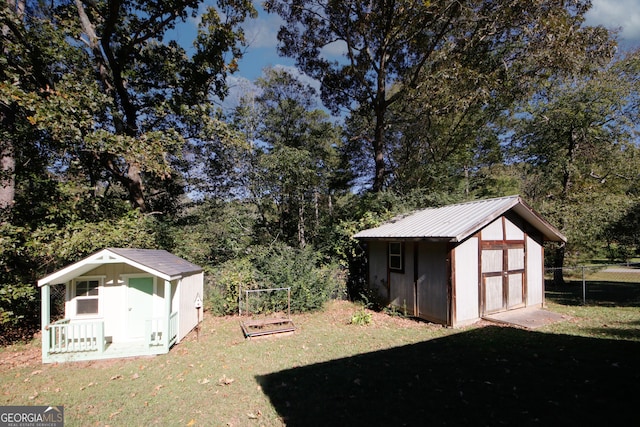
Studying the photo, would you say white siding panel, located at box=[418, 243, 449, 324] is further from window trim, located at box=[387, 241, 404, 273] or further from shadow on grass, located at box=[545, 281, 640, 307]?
shadow on grass, located at box=[545, 281, 640, 307]

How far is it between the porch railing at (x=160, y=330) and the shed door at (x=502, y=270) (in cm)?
910

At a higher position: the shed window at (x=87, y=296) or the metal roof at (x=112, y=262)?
the metal roof at (x=112, y=262)

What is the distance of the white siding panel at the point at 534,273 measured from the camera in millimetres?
10242

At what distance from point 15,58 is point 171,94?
5.11m

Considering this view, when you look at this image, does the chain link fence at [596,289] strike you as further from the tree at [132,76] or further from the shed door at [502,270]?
the tree at [132,76]

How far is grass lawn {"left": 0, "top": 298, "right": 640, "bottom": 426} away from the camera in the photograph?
4.04 m

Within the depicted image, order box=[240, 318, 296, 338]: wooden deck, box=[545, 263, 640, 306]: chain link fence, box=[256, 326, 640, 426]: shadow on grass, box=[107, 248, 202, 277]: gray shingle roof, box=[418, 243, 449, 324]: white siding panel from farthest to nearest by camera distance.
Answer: box=[545, 263, 640, 306]: chain link fence < box=[418, 243, 449, 324]: white siding panel < box=[240, 318, 296, 338]: wooden deck < box=[107, 248, 202, 277]: gray shingle roof < box=[256, 326, 640, 426]: shadow on grass

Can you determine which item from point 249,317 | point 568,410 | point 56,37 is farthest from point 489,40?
point 56,37

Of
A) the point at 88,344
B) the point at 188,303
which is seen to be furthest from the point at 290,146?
the point at 88,344

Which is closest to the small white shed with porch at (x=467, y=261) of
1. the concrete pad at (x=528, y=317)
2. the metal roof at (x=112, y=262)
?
the concrete pad at (x=528, y=317)

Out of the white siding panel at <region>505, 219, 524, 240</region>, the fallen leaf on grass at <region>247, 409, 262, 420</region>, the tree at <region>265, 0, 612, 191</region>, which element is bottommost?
the fallen leaf on grass at <region>247, 409, 262, 420</region>

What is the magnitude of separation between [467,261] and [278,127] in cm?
1552

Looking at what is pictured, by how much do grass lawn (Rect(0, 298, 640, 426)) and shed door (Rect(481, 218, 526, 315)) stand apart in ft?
4.46

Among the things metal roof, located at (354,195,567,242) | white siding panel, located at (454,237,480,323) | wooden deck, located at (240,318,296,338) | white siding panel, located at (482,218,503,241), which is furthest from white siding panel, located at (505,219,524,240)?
wooden deck, located at (240,318,296,338)
